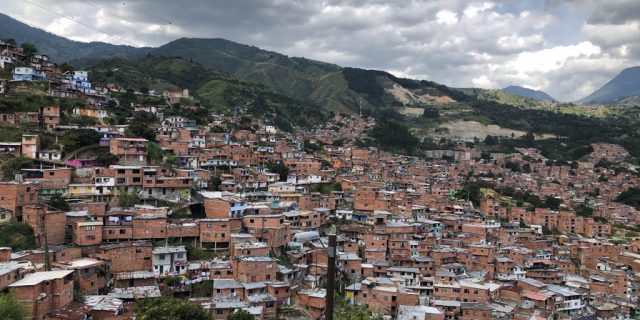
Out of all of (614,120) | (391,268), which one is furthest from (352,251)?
(614,120)

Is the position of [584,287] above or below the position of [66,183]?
below

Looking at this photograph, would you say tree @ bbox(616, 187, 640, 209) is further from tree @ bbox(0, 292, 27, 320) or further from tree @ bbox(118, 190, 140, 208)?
tree @ bbox(0, 292, 27, 320)

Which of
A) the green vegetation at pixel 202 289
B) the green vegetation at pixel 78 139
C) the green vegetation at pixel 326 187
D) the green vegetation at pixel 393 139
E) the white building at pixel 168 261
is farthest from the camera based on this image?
the green vegetation at pixel 393 139

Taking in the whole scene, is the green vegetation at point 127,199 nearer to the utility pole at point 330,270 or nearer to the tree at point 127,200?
the tree at point 127,200

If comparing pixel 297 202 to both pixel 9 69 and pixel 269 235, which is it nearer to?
pixel 269 235

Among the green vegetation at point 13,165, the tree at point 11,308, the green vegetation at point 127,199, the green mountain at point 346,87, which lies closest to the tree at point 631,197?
the green vegetation at point 127,199

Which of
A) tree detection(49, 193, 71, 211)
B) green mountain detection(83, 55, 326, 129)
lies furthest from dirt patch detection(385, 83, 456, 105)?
tree detection(49, 193, 71, 211)
